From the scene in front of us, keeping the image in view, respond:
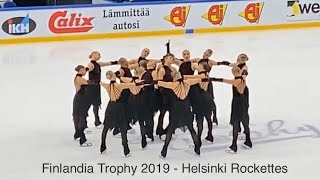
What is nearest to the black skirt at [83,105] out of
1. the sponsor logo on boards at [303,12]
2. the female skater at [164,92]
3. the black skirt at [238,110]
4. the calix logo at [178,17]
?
the female skater at [164,92]

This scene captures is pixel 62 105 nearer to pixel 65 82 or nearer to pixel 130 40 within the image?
pixel 65 82

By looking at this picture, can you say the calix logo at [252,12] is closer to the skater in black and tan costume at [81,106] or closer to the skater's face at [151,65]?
the skater's face at [151,65]

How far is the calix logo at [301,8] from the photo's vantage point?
7.10 m

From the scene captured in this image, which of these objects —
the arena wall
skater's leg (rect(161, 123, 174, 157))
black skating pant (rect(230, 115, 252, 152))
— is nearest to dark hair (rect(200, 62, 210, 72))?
black skating pant (rect(230, 115, 252, 152))

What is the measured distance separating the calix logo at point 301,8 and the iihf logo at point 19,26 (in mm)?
2669

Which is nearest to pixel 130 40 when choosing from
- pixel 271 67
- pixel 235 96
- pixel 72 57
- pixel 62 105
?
pixel 72 57

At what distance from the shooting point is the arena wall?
7062 mm

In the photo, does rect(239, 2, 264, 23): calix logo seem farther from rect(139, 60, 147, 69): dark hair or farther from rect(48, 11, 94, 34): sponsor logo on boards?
rect(139, 60, 147, 69): dark hair

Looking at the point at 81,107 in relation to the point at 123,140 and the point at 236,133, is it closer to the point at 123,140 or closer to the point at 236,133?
the point at 123,140

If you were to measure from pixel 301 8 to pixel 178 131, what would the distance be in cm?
390

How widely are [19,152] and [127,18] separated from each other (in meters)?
3.55

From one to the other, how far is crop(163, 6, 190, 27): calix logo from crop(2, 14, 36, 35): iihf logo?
1.42 m

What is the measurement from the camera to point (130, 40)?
22.5 feet

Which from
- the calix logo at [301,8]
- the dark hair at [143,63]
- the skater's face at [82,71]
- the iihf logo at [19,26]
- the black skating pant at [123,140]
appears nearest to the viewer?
the black skating pant at [123,140]
